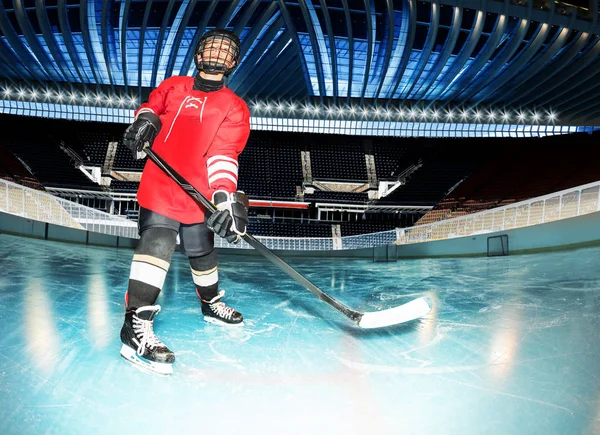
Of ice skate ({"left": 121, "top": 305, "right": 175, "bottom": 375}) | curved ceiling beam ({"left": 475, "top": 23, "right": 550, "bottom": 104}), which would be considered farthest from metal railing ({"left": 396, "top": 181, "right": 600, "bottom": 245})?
ice skate ({"left": 121, "top": 305, "right": 175, "bottom": 375})

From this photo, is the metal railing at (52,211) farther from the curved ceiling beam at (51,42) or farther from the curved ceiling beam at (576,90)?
the curved ceiling beam at (576,90)

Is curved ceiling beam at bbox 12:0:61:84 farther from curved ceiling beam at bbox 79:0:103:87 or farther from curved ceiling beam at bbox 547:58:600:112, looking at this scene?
curved ceiling beam at bbox 547:58:600:112

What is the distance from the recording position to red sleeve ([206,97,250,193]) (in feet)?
8.13

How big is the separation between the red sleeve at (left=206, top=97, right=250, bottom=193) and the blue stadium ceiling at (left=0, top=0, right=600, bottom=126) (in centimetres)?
1073

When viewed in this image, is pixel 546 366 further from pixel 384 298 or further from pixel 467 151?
pixel 467 151

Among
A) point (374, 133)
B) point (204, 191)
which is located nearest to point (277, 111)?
point (374, 133)

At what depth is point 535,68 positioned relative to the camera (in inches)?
612

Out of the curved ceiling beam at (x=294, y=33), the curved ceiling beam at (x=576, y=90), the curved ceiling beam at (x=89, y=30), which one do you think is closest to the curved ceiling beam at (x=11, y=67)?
the curved ceiling beam at (x=89, y=30)

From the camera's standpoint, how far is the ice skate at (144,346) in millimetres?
2031

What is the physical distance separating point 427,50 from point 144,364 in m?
14.7

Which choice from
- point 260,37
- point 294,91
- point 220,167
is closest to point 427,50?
point 260,37

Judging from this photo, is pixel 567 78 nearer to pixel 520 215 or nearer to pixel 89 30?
pixel 520 215

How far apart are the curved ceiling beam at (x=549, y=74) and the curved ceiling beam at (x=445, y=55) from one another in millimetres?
3579

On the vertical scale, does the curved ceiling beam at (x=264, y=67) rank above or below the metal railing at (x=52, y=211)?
above
